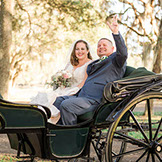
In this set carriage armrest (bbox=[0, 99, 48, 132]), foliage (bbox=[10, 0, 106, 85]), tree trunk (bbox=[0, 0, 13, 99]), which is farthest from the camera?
foliage (bbox=[10, 0, 106, 85])

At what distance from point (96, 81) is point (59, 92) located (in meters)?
0.62

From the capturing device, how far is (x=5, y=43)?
740cm

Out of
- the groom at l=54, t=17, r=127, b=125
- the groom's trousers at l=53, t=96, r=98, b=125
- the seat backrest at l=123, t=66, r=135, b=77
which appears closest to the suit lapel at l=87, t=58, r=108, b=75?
the groom at l=54, t=17, r=127, b=125

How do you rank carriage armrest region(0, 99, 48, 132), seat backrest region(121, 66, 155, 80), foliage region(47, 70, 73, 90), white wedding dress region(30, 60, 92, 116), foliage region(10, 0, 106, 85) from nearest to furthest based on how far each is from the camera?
carriage armrest region(0, 99, 48, 132), white wedding dress region(30, 60, 92, 116), seat backrest region(121, 66, 155, 80), foliage region(47, 70, 73, 90), foliage region(10, 0, 106, 85)

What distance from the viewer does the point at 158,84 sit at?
2924 mm

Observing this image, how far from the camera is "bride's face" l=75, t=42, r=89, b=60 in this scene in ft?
12.2

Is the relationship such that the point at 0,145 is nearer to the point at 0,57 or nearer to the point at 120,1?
the point at 0,57

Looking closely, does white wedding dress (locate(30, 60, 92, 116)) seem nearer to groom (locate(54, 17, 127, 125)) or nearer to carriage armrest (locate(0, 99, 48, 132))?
groom (locate(54, 17, 127, 125))

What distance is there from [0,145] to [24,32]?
1224cm

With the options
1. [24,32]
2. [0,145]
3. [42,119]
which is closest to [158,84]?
[42,119]

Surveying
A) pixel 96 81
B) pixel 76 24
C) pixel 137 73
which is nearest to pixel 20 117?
pixel 96 81

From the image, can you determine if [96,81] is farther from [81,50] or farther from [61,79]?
[81,50]

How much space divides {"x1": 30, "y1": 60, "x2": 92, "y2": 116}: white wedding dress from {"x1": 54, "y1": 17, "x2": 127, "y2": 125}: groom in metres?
0.09

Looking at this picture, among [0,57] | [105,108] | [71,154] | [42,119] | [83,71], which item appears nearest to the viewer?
[42,119]
